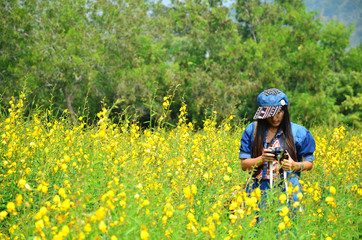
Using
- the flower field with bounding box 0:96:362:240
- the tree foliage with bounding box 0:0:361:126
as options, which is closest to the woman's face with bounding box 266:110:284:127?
the flower field with bounding box 0:96:362:240

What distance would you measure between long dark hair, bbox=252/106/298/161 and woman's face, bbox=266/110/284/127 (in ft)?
0.08

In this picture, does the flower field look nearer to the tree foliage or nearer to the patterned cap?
the patterned cap

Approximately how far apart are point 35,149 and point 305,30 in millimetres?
21764

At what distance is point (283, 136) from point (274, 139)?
0.26ft

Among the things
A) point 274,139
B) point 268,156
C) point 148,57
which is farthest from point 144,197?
point 148,57

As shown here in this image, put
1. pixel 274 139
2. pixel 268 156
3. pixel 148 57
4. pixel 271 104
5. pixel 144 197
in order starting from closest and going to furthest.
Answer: pixel 144 197, pixel 268 156, pixel 271 104, pixel 274 139, pixel 148 57

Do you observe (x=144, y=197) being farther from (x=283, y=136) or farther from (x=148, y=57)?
(x=148, y=57)

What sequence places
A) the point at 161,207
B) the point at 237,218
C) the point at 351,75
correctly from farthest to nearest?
1. the point at 351,75
2. the point at 161,207
3. the point at 237,218

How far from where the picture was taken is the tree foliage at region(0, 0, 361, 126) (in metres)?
14.1

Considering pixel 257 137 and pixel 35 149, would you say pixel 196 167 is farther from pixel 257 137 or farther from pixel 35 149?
pixel 35 149

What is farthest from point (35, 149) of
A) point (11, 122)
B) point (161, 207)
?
point (161, 207)

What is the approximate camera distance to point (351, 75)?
28.8m

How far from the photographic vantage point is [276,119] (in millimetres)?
2844

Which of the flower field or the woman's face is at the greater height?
the woman's face
